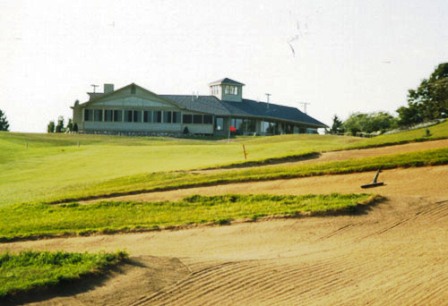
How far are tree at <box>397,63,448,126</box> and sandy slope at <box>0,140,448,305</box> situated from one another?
58.9 meters

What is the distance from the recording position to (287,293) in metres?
11.1

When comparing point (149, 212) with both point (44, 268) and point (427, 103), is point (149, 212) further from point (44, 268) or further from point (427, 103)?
point (427, 103)

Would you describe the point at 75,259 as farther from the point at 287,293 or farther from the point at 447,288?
the point at 447,288

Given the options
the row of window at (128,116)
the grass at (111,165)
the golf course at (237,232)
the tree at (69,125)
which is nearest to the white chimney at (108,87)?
the row of window at (128,116)

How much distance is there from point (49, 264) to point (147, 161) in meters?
27.1

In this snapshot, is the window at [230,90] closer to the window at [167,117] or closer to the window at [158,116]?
the window at [167,117]

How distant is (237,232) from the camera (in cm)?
1697

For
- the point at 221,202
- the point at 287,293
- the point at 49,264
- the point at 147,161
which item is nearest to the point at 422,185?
the point at 221,202

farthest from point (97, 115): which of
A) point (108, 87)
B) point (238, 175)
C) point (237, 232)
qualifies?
point (237, 232)

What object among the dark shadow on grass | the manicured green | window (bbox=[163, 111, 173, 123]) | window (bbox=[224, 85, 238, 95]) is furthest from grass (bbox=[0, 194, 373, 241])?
window (bbox=[224, 85, 238, 95])

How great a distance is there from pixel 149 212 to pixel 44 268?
9.39 m

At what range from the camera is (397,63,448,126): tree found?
7694 cm

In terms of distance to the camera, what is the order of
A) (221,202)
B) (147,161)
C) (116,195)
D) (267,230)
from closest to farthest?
(267,230) < (221,202) < (116,195) < (147,161)

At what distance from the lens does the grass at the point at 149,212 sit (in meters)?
18.3
